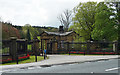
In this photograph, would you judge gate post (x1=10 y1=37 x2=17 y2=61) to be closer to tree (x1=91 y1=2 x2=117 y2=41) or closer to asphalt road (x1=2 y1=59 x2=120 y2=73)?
asphalt road (x1=2 y1=59 x2=120 y2=73)

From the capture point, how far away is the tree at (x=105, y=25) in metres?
31.5

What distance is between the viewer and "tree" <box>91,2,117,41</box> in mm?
31484

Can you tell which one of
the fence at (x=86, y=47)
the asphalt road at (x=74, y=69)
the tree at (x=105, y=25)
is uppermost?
the tree at (x=105, y=25)

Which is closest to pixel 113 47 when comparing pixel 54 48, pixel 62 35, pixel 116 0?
pixel 116 0

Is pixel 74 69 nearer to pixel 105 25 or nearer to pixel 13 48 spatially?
pixel 13 48

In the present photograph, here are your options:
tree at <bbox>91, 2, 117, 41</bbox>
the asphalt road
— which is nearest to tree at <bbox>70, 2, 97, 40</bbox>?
tree at <bbox>91, 2, 117, 41</bbox>

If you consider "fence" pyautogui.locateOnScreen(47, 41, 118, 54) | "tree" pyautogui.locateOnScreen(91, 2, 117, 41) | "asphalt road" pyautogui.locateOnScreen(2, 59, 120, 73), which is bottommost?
"asphalt road" pyautogui.locateOnScreen(2, 59, 120, 73)

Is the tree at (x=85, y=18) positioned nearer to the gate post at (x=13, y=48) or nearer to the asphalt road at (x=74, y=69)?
the gate post at (x=13, y=48)

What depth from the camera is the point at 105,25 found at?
108 ft

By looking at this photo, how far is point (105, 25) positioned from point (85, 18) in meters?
7.80

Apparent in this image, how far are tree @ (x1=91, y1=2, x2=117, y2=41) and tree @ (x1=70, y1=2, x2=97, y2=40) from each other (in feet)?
19.5

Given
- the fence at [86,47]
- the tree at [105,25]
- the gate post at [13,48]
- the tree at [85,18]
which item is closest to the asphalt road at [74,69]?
the gate post at [13,48]

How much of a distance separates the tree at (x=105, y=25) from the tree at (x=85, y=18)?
595cm

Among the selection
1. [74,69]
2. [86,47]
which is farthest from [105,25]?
[74,69]
